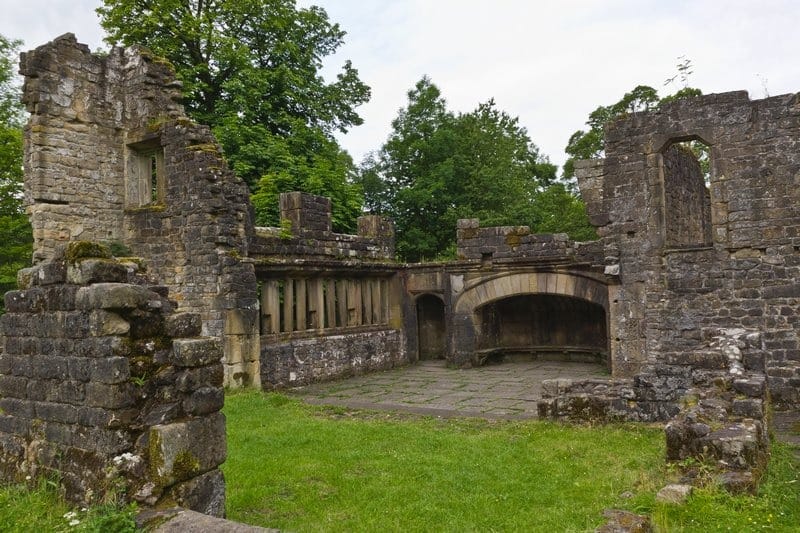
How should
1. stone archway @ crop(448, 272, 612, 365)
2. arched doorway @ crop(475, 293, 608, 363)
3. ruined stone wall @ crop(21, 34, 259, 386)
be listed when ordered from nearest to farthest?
ruined stone wall @ crop(21, 34, 259, 386), stone archway @ crop(448, 272, 612, 365), arched doorway @ crop(475, 293, 608, 363)

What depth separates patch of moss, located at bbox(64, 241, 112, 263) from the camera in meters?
5.06

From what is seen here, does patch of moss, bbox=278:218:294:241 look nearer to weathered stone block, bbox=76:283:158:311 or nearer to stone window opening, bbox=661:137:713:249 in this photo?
stone window opening, bbox=661:137:713:249

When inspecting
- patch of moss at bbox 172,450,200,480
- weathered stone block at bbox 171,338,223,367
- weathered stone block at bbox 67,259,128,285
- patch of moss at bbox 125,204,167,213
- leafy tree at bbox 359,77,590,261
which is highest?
leafy tree at bbox 359,77,590,261

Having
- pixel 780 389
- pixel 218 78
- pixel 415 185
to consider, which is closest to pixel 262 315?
pixel 780 389

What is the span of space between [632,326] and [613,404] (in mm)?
5100

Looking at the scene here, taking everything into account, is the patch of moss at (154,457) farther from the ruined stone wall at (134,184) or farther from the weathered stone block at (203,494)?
the ruined stone wall at (134,184)

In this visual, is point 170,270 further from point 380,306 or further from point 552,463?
point 552,463

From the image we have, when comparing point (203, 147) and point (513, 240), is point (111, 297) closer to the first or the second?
point (203, 147)

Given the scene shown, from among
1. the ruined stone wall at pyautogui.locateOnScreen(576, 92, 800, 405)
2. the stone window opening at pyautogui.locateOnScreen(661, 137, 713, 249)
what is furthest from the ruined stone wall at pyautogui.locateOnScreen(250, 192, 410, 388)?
the stone window opening at pyautogui.locateOnScreen(661, 137, 713, 249)

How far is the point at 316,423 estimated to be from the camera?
369 inches

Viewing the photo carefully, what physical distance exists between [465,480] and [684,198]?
10.8m

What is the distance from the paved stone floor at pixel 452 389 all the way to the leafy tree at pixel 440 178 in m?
9.03

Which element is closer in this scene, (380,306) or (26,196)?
(26,196)

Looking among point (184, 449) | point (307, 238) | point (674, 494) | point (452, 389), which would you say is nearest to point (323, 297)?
point (307, 238)
